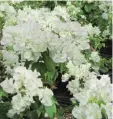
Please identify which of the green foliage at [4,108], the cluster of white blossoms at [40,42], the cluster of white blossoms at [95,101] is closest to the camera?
the cluster of white blossoms at [95,101]

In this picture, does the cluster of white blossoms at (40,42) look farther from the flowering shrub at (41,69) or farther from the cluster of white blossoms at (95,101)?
the cluster of white blossoms at (95,101)

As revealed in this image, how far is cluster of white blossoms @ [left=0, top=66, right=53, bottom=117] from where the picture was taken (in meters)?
1.70

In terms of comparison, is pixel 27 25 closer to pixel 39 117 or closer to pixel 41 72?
pixel 41 72

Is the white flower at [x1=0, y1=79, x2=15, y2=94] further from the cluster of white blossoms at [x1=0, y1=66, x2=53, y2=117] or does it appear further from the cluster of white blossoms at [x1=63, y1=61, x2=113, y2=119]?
the cluster of white blossoms at [x1=63, y1=61, x2=113, y2=119]

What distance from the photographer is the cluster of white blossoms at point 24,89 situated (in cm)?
170

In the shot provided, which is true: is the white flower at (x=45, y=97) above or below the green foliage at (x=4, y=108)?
above

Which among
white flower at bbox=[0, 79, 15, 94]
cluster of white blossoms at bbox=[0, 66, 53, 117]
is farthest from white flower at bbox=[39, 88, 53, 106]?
white flower at bbox=[0, 79, 15, 94]

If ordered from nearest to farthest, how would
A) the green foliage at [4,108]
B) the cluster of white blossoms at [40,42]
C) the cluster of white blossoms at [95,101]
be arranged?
1. the cluster of white blossoms at [95,101]
2. the cluster of white blossoms at [40,42]
3. the green foliage at [4,108]

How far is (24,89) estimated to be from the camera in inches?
67.6

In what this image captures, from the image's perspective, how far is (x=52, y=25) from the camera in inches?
79.7

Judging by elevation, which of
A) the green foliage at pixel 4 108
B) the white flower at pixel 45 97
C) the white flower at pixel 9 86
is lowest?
the green foliage at pixel 4 108

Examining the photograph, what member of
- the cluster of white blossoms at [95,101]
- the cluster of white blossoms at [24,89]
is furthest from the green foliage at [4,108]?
the cluster of white blossoms at [95,101]

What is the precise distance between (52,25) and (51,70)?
0.31m

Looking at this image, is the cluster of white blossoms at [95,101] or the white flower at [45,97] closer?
the cluster of white blossoms at [95,101]
